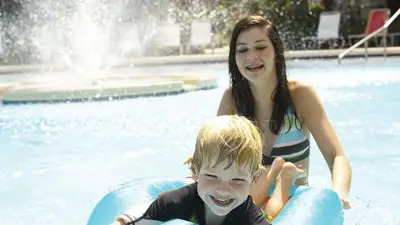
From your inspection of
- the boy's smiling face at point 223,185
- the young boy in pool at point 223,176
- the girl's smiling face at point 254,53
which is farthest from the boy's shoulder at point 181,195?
the girl's smiling face at point 254,53

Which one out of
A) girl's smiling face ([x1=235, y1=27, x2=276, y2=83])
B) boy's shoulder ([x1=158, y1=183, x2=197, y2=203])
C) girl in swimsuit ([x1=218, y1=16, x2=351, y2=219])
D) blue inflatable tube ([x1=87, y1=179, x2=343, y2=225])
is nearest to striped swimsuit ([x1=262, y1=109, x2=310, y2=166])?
girl in swimsuit ([x1=218, y1=16, x2=351, y2=219])

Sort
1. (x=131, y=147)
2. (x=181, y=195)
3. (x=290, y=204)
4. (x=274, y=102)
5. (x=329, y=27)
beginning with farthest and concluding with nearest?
(x=329, y=27)
(x=131, y=147)
(x=274, y=102)
(x=290, y=204)
(x=181, y=195)

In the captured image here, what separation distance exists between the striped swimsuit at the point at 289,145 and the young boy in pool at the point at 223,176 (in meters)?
1.01

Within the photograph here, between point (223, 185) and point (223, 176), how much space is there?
0.03 metres

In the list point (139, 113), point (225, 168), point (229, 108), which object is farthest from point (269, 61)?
point (139, 113)

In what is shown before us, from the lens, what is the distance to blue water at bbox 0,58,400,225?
461 cm

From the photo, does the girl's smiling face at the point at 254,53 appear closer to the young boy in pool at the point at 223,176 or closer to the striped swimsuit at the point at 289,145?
the striped swimsuit at the point at 289,145

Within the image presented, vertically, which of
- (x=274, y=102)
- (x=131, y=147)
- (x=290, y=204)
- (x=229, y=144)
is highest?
(x=229, y=144)

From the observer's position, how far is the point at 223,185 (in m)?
2.07

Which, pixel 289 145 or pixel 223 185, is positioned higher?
pixel 223 185

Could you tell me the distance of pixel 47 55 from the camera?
728 inches

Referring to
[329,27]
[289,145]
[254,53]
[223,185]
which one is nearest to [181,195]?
[223,185]

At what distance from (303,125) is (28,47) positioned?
57.6ft

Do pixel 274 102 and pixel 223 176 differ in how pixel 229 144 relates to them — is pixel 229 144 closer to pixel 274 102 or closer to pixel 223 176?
pixel 223 176
